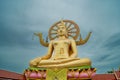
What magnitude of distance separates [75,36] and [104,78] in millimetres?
2634

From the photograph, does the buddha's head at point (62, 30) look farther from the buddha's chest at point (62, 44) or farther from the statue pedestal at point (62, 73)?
the statue pedestal at point (62, 73)

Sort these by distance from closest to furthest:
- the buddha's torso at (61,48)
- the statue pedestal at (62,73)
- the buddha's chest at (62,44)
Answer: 1. the statue pedestal at (62,73)
2. the buddha's torso at (61,48)
3. the buddha's chest at (62,44)

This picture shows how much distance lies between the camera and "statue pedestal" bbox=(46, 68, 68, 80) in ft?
24.4

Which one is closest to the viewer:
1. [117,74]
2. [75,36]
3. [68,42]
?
[117,74]

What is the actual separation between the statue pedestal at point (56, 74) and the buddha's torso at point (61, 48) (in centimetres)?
113

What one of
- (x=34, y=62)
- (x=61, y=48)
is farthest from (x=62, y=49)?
(x=34, y=62)

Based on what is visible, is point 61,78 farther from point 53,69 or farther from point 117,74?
point 117,74

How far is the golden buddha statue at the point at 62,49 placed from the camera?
309 inches

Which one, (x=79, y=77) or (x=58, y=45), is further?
(x=58, y=45)

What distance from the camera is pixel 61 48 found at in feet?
29.3

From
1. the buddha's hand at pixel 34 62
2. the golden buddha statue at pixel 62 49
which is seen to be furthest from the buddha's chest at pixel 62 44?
the buddha's hand at pixel 34 62

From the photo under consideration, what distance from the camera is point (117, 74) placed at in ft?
27.4

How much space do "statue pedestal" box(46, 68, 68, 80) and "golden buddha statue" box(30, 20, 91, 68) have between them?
0.76 feet

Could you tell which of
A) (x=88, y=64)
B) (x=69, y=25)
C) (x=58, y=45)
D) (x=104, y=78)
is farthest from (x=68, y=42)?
Answer: (x=104, y=78)
